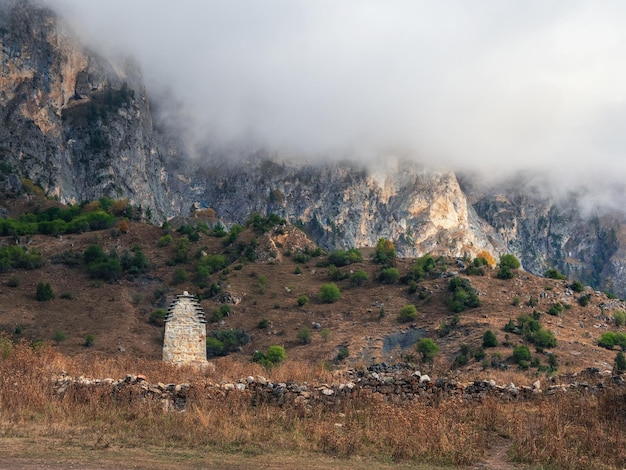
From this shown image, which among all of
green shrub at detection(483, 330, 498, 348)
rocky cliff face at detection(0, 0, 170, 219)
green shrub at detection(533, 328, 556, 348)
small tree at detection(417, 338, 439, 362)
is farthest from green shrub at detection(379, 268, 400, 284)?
rocky cliff face at detection(0, 0, 170, 219)

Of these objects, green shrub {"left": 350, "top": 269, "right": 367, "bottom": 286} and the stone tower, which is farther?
green shrub {"left": 350, "top": 269, "right": 367, "bottom": 286}

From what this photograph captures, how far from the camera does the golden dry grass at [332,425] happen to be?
34.0 feet

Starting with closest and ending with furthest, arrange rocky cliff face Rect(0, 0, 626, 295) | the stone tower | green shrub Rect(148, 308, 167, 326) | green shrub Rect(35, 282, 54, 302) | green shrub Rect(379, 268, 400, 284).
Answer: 1. the stone tower
2. green shrub Rect(148, 308, 167, 326)
3. green shrub Rect(35, 282, 54, 302)
4. green shrub Rect(379, 268, 400, 284)
5. rocky cliff face Rect(0, 0, 626, 295)

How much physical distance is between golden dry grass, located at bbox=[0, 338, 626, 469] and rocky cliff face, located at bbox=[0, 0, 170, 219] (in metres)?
97.3

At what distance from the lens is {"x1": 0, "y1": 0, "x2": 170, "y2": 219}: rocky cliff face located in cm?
11206

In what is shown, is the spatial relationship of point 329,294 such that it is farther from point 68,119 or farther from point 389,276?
point 68,119

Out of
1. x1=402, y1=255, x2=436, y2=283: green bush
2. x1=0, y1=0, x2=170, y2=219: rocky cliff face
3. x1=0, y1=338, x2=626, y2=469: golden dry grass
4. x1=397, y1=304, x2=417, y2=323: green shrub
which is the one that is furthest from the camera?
x1=0, y1=0, x2=170, y2=219: rocky cliff face

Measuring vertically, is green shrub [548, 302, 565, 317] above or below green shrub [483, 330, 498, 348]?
above

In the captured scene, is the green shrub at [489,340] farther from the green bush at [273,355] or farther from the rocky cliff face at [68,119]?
the rocky cliff face at [68,119]

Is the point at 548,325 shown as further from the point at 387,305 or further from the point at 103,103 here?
the point at 103,103

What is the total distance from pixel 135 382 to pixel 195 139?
174 meters

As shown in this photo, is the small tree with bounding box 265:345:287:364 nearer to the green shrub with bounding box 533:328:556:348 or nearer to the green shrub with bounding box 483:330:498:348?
the green shrub with bounding box 483:330:498:348

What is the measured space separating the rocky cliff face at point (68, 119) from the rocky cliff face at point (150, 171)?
251mm

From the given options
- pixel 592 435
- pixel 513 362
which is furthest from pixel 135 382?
pixel 513 362
